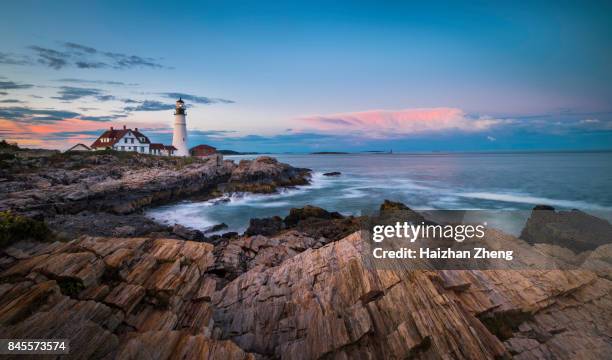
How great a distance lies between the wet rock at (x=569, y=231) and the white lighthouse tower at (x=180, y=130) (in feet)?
196

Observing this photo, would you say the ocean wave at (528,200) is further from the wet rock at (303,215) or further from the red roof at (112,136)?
the red roof at (112,136)

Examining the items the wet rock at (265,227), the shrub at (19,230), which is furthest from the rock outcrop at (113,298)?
the wet rock at (265,227)

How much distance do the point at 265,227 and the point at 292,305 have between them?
1081 centimetres

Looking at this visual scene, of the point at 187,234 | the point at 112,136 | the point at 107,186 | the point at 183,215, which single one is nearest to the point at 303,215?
the point at 187,234

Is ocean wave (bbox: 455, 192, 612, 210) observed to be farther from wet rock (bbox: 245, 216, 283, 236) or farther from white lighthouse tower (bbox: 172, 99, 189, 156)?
white lighthouse tower (bbox: 172, 99, 189, 156)

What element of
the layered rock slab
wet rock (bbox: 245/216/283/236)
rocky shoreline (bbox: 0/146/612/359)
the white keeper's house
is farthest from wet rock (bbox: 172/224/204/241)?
the white keeper's house

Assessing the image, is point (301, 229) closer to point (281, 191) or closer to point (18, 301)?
point (18, 301)

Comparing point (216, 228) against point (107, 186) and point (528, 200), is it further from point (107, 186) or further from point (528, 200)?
point (528, 200)

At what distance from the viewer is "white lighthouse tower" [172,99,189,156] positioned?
193 feet

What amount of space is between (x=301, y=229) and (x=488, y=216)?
1640 centimetres

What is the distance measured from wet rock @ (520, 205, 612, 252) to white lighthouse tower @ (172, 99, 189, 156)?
196ft

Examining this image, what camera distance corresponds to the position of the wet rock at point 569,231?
41.4 ft

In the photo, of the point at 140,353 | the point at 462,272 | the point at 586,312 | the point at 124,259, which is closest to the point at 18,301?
the point at 124,259

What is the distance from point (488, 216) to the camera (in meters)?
23.4
